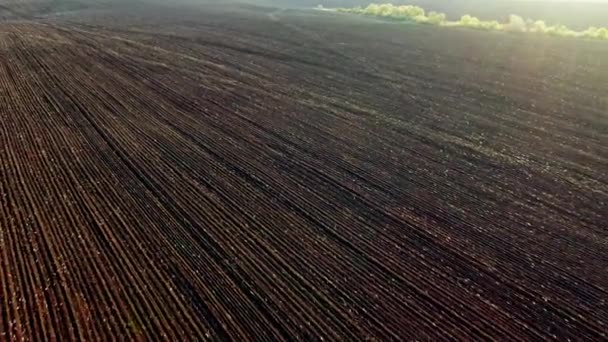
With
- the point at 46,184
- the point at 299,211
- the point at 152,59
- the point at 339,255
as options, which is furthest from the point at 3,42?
the point at 339,255

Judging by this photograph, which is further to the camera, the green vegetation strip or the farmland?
the green vegetation strip

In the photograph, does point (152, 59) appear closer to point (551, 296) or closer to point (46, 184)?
point (46, 184)

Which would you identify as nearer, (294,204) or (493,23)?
(294,204)

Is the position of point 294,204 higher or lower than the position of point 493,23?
higher

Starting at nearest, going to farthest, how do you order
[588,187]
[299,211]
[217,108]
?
1. [299,211]
2. [588,187]
3. [217,108]

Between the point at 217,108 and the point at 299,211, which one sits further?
the point at 217,108

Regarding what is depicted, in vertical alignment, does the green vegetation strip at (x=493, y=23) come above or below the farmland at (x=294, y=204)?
below

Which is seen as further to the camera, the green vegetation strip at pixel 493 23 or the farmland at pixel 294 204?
the green vegetation strip at pixel 493 23

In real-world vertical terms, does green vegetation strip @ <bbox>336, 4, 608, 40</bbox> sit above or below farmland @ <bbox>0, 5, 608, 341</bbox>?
below
